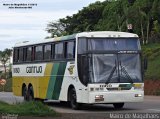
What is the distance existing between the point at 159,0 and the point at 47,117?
4296cm

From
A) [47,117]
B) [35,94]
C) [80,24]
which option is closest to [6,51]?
[80,24]

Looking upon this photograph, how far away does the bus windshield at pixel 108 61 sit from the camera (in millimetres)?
21703

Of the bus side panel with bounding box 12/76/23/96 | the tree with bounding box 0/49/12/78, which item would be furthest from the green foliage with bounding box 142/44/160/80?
the tree with bounding box 0/49/12/78

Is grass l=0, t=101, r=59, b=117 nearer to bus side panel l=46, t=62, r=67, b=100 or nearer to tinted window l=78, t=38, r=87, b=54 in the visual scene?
tinted window l=78, t=38, r=87, b=54

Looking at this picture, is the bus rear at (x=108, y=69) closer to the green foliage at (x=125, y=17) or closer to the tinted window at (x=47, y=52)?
the tinted window at (x=47, y=52)

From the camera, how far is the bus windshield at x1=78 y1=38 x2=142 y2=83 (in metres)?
21.7

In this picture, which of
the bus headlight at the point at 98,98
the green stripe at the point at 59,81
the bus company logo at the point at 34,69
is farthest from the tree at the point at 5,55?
the bus headlight at the point at 98,98

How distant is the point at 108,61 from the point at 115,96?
1485 mm

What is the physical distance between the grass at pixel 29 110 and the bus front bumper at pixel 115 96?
2.85 metres

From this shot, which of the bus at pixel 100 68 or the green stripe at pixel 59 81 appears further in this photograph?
the green stripe at pixel 59 81

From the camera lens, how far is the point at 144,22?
61938 millimetres

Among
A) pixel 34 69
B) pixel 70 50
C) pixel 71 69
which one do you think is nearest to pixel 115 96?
pixel 71 69

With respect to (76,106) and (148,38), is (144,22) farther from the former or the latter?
(76,106)

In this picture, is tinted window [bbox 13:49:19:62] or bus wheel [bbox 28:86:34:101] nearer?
bus wheel [bbox 28:86:34:101]
